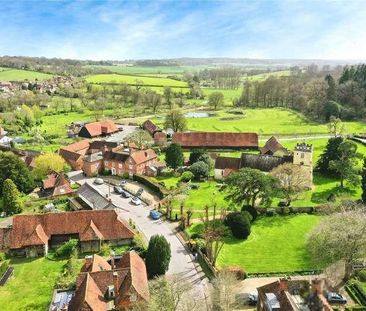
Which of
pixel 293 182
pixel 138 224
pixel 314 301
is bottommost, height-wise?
pixel 138 224

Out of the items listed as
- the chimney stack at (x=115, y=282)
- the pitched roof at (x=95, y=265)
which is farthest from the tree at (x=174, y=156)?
the chimney stack at (x=115, y=282)

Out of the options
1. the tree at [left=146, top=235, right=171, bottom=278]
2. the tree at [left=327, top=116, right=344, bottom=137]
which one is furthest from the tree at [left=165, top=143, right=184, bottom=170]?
the tree at [left=327, top=116, right=344, bottom=137]

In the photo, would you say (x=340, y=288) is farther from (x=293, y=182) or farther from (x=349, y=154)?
(x=349, y=154)

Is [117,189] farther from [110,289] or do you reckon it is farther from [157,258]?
[110,289]

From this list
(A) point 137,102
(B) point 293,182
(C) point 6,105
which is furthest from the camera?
(A) point 137,102

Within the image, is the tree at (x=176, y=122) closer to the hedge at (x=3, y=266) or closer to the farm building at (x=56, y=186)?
the farm building at (x=56, y=186)

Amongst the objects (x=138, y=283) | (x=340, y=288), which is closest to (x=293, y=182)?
(x=340, y=288)
